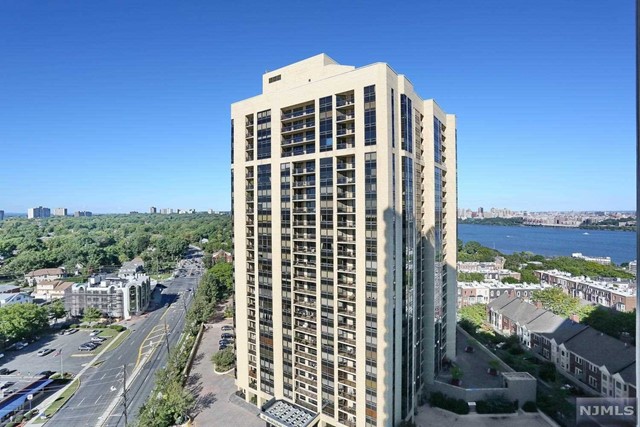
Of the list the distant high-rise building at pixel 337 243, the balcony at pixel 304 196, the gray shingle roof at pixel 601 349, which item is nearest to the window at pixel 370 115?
the distant high-rise building at pixel 337 243

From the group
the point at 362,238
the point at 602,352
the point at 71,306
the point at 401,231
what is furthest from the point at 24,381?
the point at 602,352

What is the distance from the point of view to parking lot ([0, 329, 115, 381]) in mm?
48562

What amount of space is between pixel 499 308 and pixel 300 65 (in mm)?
60968

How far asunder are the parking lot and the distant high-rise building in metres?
32.7

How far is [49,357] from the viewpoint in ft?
174

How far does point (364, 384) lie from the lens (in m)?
28.5

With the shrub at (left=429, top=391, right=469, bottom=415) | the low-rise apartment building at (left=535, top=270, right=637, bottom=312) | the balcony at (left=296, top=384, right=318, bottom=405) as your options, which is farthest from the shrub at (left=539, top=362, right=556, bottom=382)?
the low-rise apartment building at (left=535, top=270, right=637, bottom=312)

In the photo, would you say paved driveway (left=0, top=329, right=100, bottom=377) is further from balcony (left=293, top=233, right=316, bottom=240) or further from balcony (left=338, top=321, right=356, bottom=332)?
balcony (left=338, top=321, right=356, bottom=332)

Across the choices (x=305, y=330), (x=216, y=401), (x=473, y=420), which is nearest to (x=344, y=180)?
(x=305, y=330)

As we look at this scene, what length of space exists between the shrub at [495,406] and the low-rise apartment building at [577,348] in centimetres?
1302

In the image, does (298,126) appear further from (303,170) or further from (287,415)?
(287,415)

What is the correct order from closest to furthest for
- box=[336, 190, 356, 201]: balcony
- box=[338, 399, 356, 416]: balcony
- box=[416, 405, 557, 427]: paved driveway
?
box=[336, 190, 356, 201]: balcony, box=[338, 399, 356, 416]: balcony, box=[416, 405, 557, 427]: paved driveway

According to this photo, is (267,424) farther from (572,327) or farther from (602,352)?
(572,327)

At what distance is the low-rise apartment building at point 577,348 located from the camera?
123 ft
